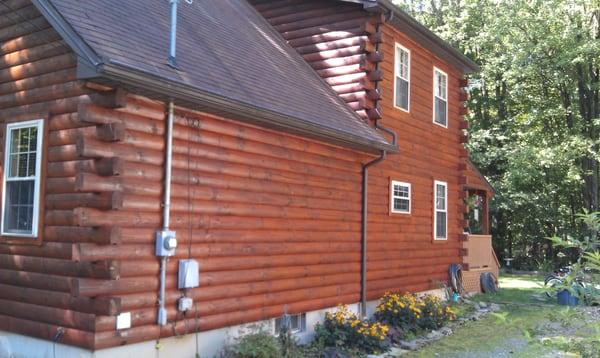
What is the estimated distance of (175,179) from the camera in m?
6.89

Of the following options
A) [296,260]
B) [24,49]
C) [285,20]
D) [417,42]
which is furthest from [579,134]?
[24,49]

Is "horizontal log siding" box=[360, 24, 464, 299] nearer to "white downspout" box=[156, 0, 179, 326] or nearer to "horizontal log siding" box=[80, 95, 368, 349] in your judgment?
"horizontal log siding" box=[80, 95, 368, 349]

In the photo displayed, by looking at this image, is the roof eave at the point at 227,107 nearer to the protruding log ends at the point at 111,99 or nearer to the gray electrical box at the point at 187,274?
the protruding log ends at the point at 111,99

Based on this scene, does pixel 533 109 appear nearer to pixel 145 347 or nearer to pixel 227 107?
pixel 227 107

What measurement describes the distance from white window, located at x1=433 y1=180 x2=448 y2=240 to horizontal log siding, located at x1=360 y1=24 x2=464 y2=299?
18cm

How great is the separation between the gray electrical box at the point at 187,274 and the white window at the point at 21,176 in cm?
173

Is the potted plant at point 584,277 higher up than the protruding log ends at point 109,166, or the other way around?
the protruding log ends at point 109,166

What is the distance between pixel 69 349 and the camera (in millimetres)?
6062

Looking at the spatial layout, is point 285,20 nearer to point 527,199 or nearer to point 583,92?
point 527,199

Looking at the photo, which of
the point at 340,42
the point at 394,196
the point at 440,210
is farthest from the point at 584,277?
the point at 440,210

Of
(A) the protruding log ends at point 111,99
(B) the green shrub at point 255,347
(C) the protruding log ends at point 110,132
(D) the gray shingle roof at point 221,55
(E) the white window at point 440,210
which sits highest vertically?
(D) the gray shingle roof at point 221,55

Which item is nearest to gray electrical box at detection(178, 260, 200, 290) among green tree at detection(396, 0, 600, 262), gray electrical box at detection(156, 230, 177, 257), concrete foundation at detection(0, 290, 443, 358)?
gray electrical box at detection(156, 230, 177, 257)

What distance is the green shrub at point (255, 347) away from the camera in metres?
7.20

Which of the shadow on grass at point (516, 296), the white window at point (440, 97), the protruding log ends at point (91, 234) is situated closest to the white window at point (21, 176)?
the protruding log ends at point (91, 234)
